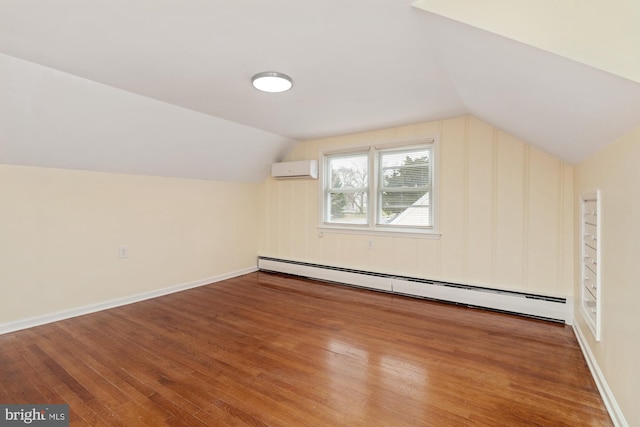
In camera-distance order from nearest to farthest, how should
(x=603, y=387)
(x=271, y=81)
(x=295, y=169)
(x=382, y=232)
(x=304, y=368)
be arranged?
(x=603, y=387) → (x=304, y=368) → (x=271, y=81) → (x=382, y=232) → (x=295, y=169)

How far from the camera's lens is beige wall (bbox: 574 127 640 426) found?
1.39m

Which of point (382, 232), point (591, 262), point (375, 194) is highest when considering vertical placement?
point (375, 194)

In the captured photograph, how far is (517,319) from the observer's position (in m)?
3.02

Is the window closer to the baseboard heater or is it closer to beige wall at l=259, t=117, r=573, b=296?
beige wall at l=259, t=117, r=573, b=296

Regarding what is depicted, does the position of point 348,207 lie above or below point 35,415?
above

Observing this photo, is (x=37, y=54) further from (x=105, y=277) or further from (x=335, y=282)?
(x=335, y=282)

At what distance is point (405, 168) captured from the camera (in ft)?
12.9

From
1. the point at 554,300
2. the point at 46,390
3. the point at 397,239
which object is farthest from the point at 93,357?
the point at 554,300

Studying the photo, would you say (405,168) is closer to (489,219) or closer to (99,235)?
(489,219)

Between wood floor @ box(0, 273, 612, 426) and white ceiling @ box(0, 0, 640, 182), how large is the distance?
1.63 m

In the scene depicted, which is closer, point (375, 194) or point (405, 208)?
point (405, 208)

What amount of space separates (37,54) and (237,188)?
3.05 meters

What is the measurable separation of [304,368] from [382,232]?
232cm

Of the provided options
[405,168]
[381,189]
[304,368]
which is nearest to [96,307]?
[304,368]
